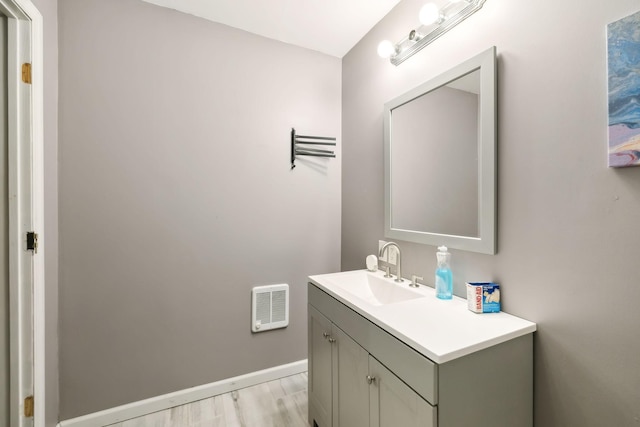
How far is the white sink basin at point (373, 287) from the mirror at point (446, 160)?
0.91 ft

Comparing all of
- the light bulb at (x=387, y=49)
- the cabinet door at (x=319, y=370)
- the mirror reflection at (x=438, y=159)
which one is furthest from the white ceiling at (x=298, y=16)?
the cabinet door at (x=319, y=370)

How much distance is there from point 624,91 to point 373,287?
1.32 metres

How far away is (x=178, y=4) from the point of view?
5.51 ft

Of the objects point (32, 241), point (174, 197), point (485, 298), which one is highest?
point (174, 197)

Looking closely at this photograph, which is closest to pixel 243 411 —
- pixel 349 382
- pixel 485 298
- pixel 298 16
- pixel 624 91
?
pixel 349 382

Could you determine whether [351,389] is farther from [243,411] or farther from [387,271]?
[243,411]

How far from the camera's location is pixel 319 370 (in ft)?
4.80

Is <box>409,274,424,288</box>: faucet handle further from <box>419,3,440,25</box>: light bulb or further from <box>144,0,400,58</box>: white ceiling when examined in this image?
<box>144,0,400,58</box>: white ceiling

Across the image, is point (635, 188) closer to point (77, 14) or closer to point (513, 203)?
point (513, 203)

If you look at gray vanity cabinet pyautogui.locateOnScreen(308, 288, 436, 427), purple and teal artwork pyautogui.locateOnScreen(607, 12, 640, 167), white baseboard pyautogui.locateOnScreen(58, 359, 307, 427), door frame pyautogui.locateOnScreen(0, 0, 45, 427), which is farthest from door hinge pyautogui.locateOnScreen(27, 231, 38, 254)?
purple and teal artwork pyautogui.locateOnScreen(607, 12, 640, 167)

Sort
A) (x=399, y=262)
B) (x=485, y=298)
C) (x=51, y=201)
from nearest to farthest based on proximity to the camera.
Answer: (x=485, y=298) < (x=51, y=201) < (x=399, y=262)

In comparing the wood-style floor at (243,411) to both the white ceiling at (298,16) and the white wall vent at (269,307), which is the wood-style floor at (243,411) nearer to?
the white wall vent at (269,307)

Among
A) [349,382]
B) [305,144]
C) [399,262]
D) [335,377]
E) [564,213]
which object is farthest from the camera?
[305,144]

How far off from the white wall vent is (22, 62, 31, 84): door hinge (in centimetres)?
160
